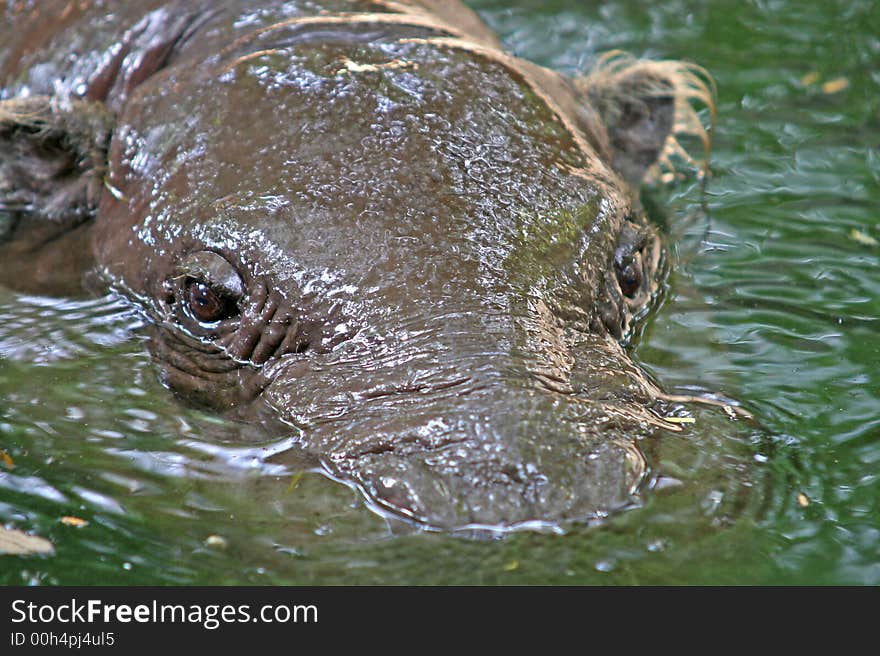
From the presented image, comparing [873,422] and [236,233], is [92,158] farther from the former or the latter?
[873,422]

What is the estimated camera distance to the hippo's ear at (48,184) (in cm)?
488

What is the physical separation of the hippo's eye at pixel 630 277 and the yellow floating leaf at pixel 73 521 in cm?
202

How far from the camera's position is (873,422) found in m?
4.18

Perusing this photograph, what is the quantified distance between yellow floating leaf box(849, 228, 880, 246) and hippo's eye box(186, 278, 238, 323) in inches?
132

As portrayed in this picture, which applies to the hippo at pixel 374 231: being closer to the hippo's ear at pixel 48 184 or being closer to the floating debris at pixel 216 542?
the hippo's ear at pixel 48 184

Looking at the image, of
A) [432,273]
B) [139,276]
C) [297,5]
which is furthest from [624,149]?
[139,276]

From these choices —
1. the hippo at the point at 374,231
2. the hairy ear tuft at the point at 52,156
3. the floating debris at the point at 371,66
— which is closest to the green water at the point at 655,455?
the hippo at the point at 374,231

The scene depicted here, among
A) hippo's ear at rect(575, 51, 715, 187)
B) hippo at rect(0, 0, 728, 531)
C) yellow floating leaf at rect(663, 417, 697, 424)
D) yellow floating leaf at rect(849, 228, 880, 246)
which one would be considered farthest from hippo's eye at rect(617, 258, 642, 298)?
yellow floating leaf at rect(849, 228, 880, 246)

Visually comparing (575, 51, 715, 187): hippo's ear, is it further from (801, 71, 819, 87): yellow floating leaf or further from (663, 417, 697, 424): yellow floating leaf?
(801, 71, 819, 87): yellow floating leaf

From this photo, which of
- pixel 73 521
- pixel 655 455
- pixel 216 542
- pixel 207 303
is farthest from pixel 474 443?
pixel 207 303

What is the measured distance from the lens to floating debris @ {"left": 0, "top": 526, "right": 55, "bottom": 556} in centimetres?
337

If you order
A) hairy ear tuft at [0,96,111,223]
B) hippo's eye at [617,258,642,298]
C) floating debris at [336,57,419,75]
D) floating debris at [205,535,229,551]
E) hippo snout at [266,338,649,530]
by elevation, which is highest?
floating debris at [336,57,419,75]

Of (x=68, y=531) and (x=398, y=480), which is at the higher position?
(x=398, y=480)
